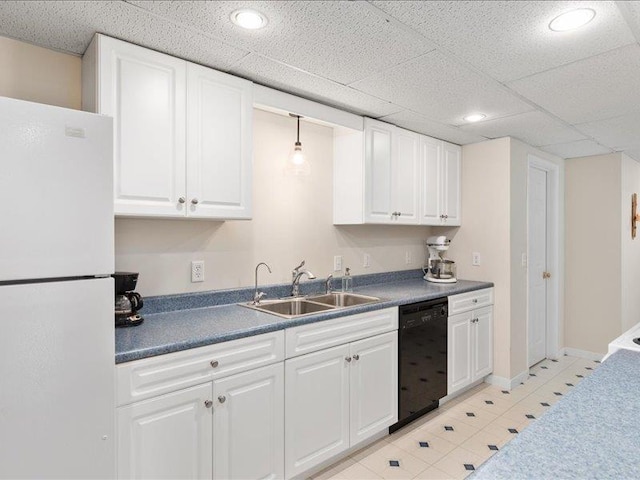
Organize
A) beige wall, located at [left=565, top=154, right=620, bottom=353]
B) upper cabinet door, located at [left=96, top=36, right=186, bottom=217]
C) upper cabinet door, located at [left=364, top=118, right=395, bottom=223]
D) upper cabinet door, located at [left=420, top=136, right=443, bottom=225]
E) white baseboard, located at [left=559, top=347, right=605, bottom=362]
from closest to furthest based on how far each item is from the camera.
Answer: upper cabinet door, located at [left=96, top=36, right=186, bottom=217] < upper cabinet door, located at [left=364, top=118, right=395, bottom=223] < upper cabinet door, located at [left=420, top=136, right=443, bottom=225] < beige wall, located at [left=565, top=154, right=620, bottom=353] < white baseboard, located at [left=559, top=347, right=605, bottom=362]

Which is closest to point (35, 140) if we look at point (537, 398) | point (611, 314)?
point (537, 398)

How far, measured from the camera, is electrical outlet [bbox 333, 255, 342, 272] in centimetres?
314

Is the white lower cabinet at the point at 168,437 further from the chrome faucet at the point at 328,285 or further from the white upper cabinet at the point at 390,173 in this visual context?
the white upper cabinet at the point at 390,173

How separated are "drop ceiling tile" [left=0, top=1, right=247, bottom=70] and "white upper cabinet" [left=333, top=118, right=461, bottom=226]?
1.26 m

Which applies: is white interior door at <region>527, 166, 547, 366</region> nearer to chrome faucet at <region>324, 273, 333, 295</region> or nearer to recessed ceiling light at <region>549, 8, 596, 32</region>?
chrome faucet at <region>324, 273, 333, 295</region>

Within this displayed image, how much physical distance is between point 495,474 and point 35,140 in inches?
61.6

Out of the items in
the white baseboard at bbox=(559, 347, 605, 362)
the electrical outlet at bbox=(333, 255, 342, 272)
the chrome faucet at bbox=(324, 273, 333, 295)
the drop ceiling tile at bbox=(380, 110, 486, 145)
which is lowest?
the white baseboard at bbox=(559, 347, 605, 362)

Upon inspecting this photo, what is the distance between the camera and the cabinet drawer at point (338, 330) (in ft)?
6.75

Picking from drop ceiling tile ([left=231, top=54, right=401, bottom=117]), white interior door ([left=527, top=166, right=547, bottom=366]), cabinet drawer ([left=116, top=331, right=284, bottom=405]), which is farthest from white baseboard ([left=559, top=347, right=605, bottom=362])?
cabinet drawer ([left=116, top=331, right=284, bottom=405])

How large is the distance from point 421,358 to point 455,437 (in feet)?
1.80

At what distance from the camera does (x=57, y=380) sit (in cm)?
129

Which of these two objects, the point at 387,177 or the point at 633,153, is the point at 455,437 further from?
the point at 633,153

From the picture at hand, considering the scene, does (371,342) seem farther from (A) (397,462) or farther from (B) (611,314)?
(B) (611,314)

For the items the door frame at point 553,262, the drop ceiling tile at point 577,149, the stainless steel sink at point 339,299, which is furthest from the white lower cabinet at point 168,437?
the door frame at point 553,262
